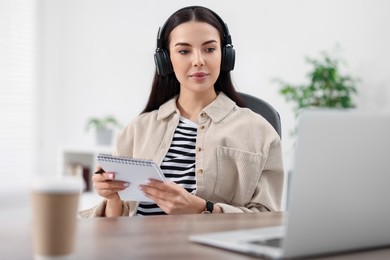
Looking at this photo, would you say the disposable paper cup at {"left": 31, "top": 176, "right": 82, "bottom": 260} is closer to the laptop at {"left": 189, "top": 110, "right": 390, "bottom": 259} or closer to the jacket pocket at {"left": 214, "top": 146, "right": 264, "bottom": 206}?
the laptop at {"left": 189, "top": 110, "right": 390, "bottom": 259}

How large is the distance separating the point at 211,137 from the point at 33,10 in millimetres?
3189

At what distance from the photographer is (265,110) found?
1.81 metres

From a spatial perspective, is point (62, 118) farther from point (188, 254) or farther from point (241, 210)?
point (188, 254)

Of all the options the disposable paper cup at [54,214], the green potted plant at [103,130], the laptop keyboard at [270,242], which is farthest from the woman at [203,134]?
the green potted plant at [103,130]

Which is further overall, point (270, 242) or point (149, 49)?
point (149, 49)

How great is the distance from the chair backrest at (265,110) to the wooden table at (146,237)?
491 mm

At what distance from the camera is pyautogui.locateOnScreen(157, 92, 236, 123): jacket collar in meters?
1.72

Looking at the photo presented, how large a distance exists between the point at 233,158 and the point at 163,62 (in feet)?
1.19

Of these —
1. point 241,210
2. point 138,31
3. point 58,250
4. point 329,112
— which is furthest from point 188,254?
point 138,31

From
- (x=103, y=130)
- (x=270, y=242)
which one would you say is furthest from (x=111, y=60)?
(x=270, y=242)

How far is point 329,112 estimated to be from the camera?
0.84 meters

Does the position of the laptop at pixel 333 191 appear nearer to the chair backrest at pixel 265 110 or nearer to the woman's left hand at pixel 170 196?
the woman's left hand at pixel 170 196

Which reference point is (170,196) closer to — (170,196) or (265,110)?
(170,196)

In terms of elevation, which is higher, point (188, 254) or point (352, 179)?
point (352, 179)
